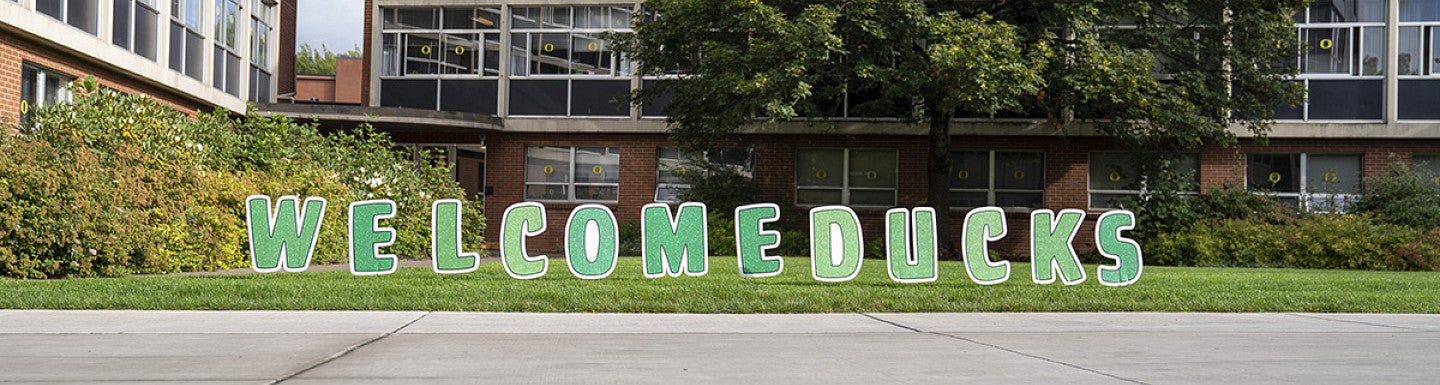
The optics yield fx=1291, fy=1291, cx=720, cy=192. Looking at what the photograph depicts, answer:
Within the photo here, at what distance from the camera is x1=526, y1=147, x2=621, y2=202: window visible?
28.5 m

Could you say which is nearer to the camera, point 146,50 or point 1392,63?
point 146,50

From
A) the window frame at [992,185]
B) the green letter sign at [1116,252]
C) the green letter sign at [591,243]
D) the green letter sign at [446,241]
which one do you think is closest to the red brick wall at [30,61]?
the green letter sign at [446,241]

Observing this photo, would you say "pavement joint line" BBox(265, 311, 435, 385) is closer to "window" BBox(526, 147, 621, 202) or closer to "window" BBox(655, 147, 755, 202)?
"window" BBox(655, 147, 755, 202)

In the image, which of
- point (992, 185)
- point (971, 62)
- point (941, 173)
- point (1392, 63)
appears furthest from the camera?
point (992, 185)

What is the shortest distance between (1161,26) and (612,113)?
11370 mm

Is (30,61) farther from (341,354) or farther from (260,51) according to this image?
(341,354)

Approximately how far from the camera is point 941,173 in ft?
82.0

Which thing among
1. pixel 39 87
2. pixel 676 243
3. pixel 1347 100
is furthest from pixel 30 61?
pixel 1347 100

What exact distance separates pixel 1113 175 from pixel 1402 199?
5433 mm

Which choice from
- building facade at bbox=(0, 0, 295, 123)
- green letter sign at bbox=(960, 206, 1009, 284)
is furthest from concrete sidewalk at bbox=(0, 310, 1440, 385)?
building facade at bbox=(0, 0, 295, 123)

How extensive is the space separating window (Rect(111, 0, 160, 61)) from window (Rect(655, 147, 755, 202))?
10891mm

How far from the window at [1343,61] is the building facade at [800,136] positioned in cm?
3

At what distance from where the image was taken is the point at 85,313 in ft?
34.2

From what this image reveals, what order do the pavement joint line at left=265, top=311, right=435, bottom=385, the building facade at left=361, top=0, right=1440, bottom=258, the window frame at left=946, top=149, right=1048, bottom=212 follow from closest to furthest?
the pavement joint line at left=265, top=311, right=435, bottom=385, the building facade at left=361, top=0, right=1440, bottom=258, the window frame at left=946, top=149, right=1048, bottom=212
